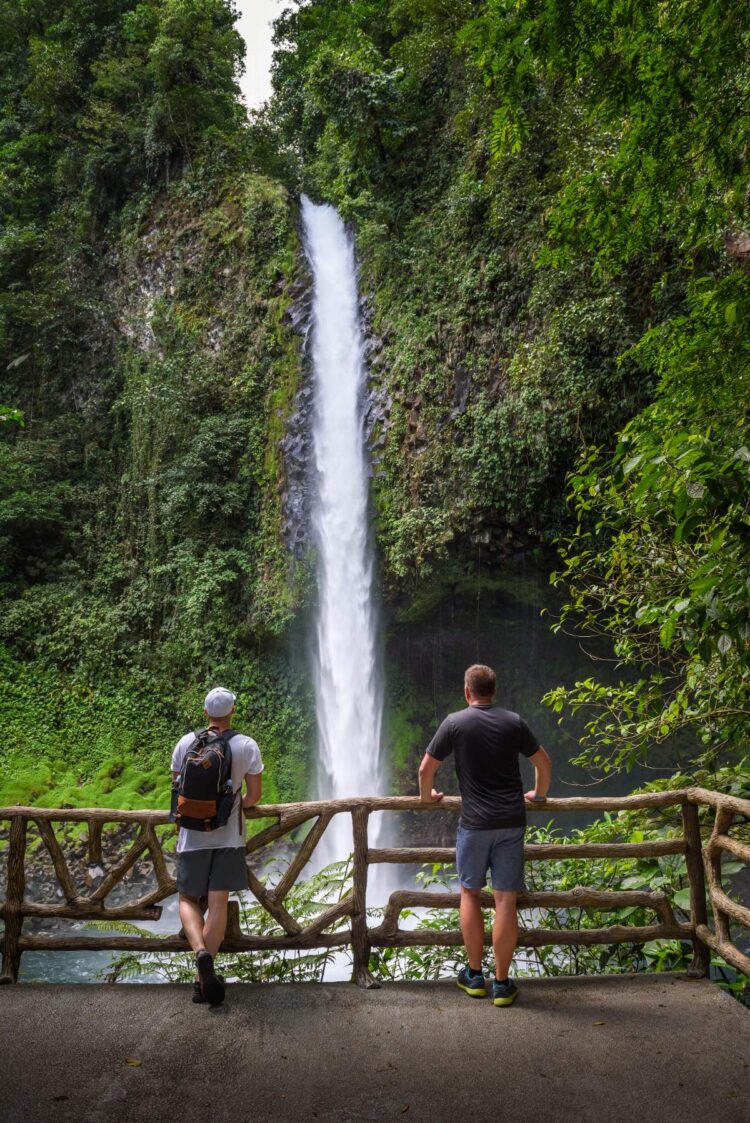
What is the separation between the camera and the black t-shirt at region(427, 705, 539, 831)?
337 cm

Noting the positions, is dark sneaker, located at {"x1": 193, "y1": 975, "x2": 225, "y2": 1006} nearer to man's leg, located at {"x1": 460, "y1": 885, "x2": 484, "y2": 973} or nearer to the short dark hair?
man's leg, located at {"x1": 460, "y1": 885, "x2": 484, "y2": 973}

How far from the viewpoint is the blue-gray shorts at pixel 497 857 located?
3365 millimetres

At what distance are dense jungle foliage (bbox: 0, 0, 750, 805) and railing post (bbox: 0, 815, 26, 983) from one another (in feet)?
12.0

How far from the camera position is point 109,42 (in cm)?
1803

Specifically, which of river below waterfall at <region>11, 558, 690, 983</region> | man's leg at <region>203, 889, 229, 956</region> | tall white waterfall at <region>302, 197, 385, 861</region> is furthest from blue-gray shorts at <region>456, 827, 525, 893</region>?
river below waterfall at <region>11, 558, 690, 983</region>

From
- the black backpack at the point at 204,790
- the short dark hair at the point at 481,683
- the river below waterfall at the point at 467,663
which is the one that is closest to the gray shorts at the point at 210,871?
the black backpack at the point at 204,790

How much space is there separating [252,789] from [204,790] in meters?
0.25

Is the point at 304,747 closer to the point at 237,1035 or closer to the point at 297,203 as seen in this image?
the point at 237,1035

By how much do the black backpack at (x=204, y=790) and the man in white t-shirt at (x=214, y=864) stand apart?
0.07 m

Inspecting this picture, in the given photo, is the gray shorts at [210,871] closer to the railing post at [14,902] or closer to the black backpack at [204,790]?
the black backpack at [204,790]

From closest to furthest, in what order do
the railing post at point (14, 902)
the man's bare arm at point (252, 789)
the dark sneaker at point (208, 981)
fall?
the dark sneaker at point (208, 981) → the man's bare arm at point (252, 789) → the railing post at point (14, 902)

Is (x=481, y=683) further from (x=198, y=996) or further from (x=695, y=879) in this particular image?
(x=198, y=996)

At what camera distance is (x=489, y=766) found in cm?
338

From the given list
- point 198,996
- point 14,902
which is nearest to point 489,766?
point 198,996
